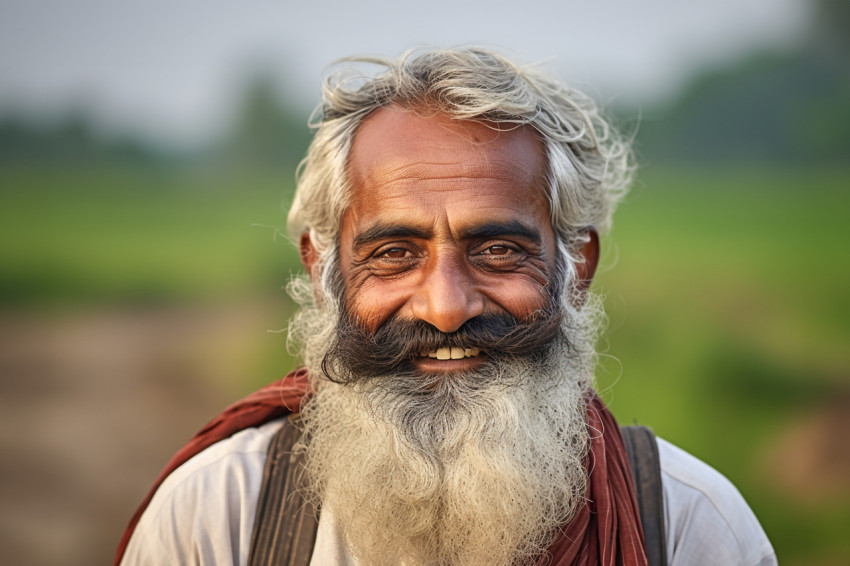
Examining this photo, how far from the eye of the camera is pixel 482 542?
2.02 metres

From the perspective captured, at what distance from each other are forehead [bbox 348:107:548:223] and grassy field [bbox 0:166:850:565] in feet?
10.8

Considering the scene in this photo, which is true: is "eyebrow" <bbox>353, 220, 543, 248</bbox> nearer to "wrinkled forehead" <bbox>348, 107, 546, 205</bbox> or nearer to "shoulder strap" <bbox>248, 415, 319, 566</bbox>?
"wrinkled forehead" <bbox>348, 107, 546, 205</bbox>

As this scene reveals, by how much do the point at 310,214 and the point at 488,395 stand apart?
37.1 inches

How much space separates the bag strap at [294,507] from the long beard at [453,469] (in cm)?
8

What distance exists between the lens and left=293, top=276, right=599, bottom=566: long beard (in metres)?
2.01

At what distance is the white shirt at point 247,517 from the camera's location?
2070 millimetres

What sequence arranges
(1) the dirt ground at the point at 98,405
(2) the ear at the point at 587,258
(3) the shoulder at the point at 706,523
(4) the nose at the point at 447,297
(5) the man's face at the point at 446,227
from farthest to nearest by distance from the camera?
(1) the dirt ground at the point at 98,405 → (2) the ear at the point at 587,258 → (3) the shoulder at the point at 706,523 → (5) the man's face at the point at 446,227 → (4) the nose at the point at 447,297

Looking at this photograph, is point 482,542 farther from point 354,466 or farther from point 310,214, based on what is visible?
point 310,214

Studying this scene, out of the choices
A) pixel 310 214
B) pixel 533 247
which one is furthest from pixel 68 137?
pixel 533 247

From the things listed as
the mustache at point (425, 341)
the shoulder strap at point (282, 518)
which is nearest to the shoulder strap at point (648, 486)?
the mustache at point (425, 341)

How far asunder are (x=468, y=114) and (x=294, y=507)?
1.29 metres

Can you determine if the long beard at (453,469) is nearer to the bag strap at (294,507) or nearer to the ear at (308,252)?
the bag strap at (294,507)

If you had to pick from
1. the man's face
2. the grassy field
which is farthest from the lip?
the grassy field

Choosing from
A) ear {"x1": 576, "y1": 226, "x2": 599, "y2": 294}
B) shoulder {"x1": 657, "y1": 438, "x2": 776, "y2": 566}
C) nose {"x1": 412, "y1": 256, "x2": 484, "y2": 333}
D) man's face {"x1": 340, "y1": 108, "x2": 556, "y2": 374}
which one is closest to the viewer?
nose {"x1": 412, "y1": 256, "x2": 484, "y2": 333}
